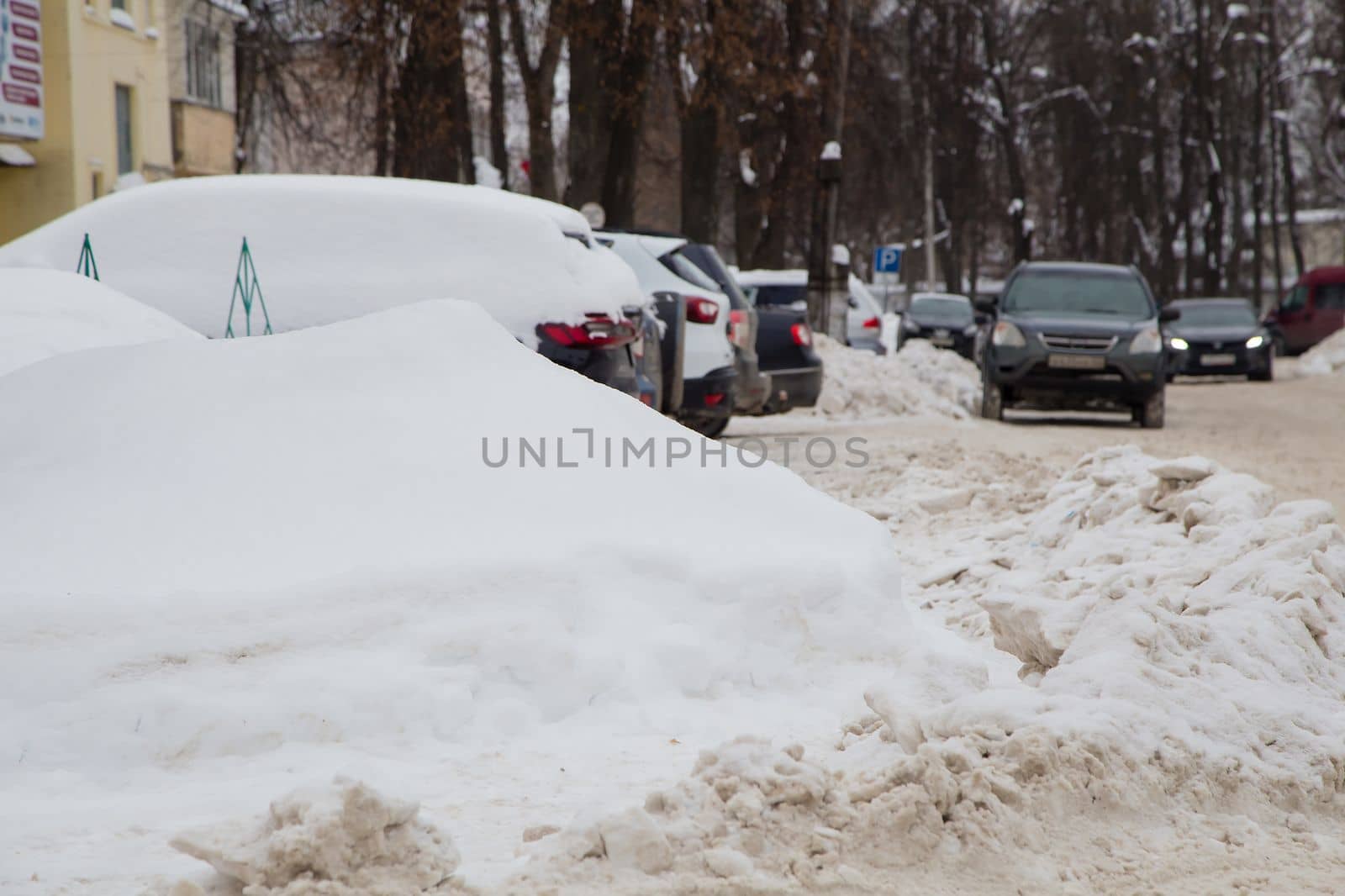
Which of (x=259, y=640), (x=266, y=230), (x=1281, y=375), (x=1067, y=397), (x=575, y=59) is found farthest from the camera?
(x=1281, y=375)

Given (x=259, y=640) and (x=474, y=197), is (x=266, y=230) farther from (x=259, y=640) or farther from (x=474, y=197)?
(x=259, y=640)

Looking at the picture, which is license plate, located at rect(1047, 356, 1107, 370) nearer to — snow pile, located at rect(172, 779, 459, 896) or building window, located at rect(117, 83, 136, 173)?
snow pile, located at rect(172, 779, 459, 896)

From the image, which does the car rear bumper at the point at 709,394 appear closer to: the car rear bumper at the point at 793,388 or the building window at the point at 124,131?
the car rear bumper at the point at 793,388

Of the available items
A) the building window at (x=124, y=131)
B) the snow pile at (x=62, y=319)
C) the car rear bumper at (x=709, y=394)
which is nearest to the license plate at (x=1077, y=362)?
the car rear bumper at (x=709, y=394)

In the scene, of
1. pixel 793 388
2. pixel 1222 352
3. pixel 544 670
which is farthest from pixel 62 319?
pixel 1222 352

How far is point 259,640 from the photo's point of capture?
13.2ft

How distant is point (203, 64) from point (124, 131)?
4.38 meters

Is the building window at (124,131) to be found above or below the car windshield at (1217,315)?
above

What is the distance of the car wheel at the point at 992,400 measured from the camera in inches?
636

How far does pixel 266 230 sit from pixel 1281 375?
25.0 metres

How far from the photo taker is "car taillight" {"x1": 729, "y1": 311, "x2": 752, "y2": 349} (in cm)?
1180

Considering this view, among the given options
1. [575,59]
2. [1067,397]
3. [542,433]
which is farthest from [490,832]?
[575,59]

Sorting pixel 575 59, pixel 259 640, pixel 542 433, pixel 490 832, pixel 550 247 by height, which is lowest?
pixel 490 832

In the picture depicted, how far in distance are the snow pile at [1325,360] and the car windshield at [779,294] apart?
11415 mm
